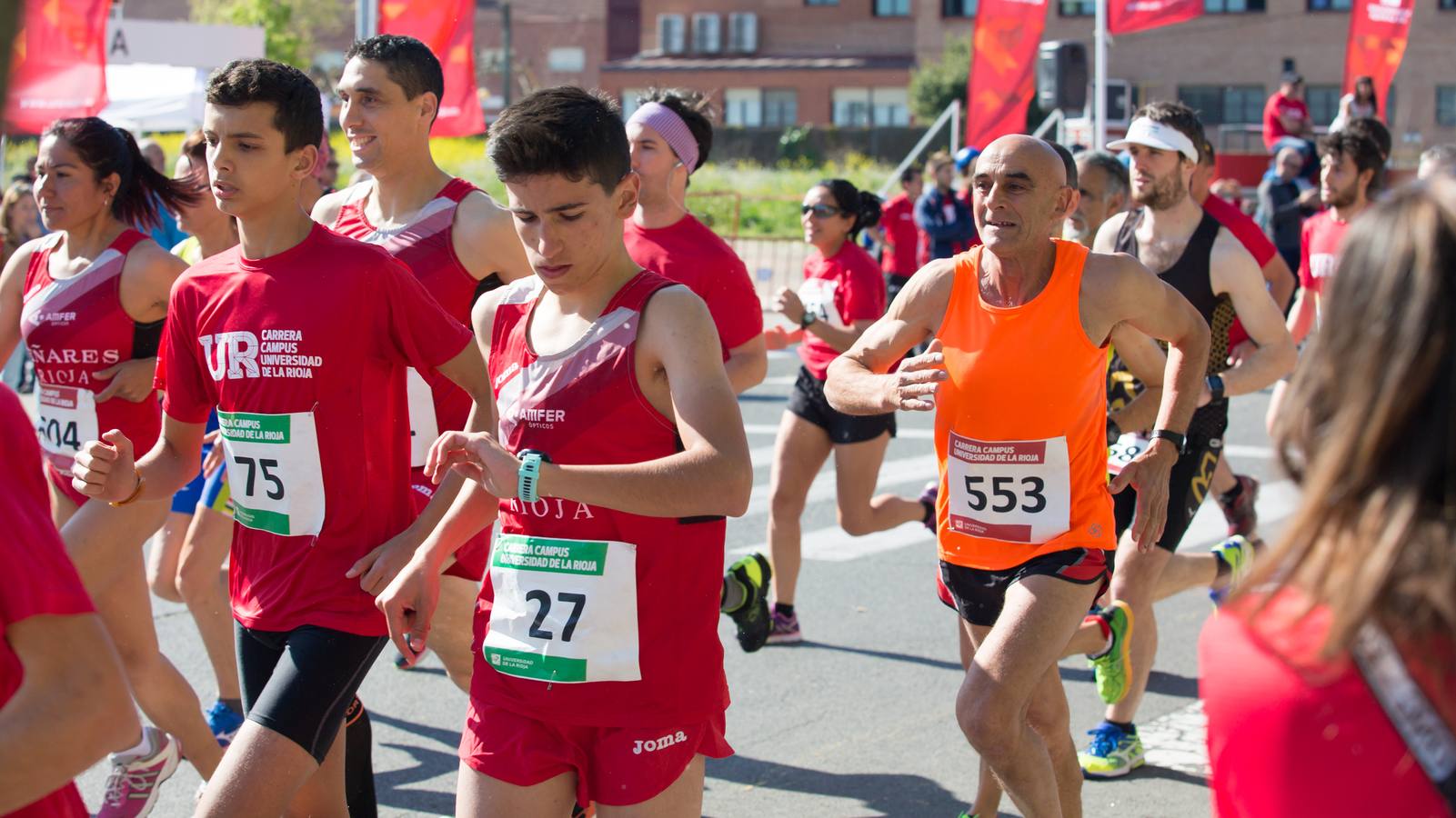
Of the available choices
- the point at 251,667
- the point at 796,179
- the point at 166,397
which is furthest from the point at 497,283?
the point at 796,179

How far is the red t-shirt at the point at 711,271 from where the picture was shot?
5.52 m

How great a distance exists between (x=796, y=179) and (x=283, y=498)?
1543 inches

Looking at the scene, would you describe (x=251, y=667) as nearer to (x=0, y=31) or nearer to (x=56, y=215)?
(x=56, y=215)

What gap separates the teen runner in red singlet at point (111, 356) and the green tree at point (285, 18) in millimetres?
40535

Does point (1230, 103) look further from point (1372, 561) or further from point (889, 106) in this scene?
point (1372, 561)

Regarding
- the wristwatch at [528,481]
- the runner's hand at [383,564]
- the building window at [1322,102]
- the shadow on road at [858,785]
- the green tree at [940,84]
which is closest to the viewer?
the wristwatch at [528,481]

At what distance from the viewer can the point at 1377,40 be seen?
17422 millimetres

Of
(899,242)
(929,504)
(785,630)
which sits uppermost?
(899,242)

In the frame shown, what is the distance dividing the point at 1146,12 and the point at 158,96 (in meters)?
14.9

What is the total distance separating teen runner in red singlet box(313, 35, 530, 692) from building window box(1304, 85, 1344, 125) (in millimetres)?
53488

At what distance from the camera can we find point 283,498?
3646mm

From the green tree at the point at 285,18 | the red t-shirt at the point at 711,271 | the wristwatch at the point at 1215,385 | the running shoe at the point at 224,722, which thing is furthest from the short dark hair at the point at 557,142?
the green tree at the point at 285,18

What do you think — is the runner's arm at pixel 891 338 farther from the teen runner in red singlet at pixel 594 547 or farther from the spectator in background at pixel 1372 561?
the spectator in background at pixel 1372 561

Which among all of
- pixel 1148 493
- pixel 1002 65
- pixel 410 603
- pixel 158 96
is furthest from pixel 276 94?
pixel 158 96
